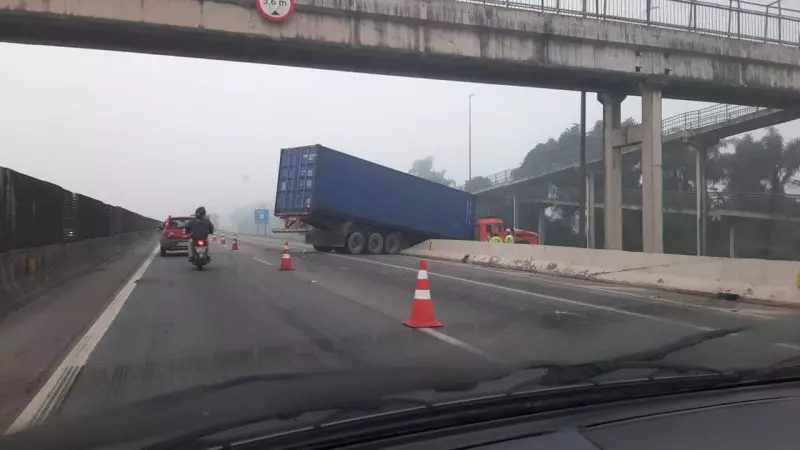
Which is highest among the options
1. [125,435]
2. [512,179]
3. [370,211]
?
[512,179]

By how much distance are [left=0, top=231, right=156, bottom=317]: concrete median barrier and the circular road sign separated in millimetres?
7680

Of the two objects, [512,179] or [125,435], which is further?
[512,179]

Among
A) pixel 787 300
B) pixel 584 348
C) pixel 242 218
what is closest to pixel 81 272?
pixel 584 348

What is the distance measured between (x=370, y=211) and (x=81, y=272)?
14.5 m

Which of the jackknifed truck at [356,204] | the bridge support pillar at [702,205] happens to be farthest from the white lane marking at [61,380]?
the bridge support pillar at [702,205]

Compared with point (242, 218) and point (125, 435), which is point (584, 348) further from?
point (242, 218)

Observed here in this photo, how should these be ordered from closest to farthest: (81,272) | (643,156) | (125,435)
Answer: (125,435) < (81,272) < (643,156)

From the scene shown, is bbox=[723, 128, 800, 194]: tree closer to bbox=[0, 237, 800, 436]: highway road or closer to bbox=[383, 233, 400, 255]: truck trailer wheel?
bbox=[383, 233, 400, 255]: truck trailer wheel

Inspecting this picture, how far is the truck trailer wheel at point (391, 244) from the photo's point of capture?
32150mm

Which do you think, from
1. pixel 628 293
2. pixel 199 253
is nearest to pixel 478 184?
pixel 199 253

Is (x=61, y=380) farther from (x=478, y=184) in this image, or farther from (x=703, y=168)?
(x=478, y=184)

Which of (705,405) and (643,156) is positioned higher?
(643,156)

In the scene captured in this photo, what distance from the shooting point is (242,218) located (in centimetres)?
11869

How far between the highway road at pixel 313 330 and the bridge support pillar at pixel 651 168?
8492 mm
